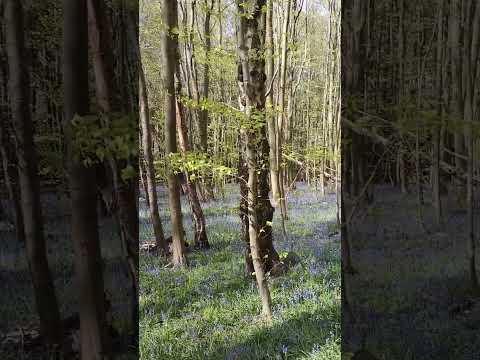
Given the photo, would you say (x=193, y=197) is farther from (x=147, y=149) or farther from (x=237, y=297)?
(x=237, y=297)

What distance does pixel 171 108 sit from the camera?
2463 mm

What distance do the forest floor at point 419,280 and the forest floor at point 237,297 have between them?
0.29 m

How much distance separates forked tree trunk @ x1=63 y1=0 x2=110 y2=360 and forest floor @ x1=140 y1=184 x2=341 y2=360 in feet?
1.52

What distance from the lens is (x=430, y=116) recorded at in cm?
215

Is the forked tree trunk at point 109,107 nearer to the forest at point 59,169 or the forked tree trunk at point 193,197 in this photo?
the forest at point 59,169

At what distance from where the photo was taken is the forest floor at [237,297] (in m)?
2.48

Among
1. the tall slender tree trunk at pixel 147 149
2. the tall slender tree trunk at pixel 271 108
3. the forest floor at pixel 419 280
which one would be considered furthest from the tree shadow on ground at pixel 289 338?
the tall slender tree trunk at pixel 147 149

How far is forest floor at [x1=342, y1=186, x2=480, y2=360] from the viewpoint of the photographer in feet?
7.14

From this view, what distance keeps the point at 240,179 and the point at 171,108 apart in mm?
581

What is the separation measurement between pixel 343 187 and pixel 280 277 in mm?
731

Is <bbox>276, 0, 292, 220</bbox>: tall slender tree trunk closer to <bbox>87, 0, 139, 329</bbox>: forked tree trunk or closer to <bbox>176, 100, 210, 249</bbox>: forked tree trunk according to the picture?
<bbox>176, 100, 210, 249</bbox>: forked tree trunk

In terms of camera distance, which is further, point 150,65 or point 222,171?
point 222,171

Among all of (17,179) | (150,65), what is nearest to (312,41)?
(150,65)

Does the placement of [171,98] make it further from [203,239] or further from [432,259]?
[432,259]
